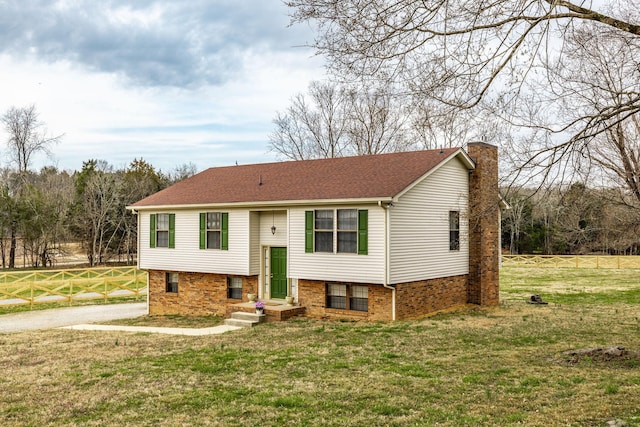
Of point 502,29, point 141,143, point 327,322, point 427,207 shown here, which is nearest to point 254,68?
point 427,207

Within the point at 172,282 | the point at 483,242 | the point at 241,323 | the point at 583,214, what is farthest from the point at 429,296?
the point at 172,282

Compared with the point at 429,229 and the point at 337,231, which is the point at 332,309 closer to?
the point at 337,231

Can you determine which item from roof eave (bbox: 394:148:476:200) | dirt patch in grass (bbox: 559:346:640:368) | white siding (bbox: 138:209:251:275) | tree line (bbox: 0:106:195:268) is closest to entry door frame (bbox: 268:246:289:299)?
white siding (bbox: 138:209:251:275)

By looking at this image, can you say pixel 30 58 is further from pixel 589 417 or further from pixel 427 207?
pixel 589 417

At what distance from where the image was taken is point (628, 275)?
3050 centimetres

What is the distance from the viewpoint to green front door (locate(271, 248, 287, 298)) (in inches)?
698

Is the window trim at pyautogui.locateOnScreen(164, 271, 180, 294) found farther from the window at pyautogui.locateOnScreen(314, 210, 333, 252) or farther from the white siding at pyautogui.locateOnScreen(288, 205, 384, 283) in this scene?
the window at pyautogui.locateOnScreen(314, 210, 333, 252)

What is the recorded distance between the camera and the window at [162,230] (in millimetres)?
19658

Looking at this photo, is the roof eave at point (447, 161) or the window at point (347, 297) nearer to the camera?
the roof eave at point (447, 161)

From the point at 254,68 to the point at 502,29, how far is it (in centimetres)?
1146

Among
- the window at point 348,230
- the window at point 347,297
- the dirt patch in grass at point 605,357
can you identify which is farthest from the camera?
the window at point 347,297

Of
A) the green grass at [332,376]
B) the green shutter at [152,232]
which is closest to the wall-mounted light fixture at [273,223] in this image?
the green grass at [332,376]

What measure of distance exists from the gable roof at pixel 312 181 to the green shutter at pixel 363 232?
0.60 m

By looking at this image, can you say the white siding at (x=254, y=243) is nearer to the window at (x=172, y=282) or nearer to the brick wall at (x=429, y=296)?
the window at (x=172, y=282)
